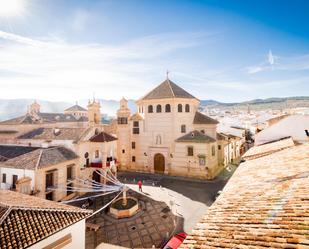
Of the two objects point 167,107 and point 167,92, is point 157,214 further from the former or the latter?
point 167,92

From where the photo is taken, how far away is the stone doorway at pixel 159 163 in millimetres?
31594

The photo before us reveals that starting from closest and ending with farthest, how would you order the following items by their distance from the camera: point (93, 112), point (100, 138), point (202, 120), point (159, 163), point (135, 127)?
point (100, 138) → point (93, 112) → point (202, 120) → point (159, 163) → point (135, 127)

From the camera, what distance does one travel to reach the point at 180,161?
98.1 feet

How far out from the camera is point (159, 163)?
105 ft

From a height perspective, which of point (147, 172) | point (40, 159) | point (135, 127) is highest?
point (135, 127)

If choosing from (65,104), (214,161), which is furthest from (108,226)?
(65,104)

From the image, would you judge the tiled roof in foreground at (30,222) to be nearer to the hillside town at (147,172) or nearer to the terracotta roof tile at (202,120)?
the hillside town at (147,172)

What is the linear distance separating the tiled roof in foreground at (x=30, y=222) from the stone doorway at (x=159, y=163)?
2061cm

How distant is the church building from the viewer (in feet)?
94.6

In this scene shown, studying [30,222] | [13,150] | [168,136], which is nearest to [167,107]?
[168,136]

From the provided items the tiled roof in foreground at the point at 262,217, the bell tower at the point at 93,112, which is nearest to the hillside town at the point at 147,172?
the tiled roof in foreground at the point at 262,217

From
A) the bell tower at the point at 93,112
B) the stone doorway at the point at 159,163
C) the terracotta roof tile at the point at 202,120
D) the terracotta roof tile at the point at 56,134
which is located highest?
the bell tower at the point at 93,112

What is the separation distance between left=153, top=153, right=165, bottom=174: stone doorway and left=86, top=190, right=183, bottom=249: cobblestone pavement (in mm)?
11238

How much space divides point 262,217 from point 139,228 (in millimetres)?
12895
